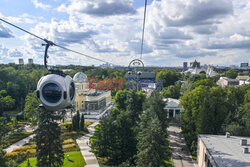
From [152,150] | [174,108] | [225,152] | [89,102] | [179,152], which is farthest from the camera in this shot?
[89,102]

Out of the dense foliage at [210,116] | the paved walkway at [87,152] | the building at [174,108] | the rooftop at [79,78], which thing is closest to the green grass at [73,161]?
the paved walkway at [87,152]

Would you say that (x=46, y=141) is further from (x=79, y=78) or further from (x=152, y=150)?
(x=79, y=78)

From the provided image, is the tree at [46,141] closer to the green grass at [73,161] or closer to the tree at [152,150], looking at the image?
the green grass at [73,161]

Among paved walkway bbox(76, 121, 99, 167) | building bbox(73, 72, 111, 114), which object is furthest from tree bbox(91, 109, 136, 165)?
building bbox(73, 72, 111, 114)

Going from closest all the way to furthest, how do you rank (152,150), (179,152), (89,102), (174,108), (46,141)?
(152,150) < (46,141) < (179,152) < (174,108) < (89,102)

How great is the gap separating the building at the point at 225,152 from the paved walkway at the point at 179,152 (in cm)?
400

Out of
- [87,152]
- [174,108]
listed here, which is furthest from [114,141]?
[174,108]

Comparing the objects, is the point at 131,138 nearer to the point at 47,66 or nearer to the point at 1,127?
the point at 1,127

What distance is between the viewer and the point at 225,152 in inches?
722

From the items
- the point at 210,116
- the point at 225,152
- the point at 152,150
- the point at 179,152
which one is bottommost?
the point at 179,152

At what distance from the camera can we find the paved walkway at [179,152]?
24552 mm

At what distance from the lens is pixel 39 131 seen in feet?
64.2

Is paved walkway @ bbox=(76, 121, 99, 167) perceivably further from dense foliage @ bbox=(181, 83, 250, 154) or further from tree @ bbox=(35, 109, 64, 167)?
dense foliage @ bbox=(181, 83, 250, 154)

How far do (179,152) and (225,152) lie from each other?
10449mm
